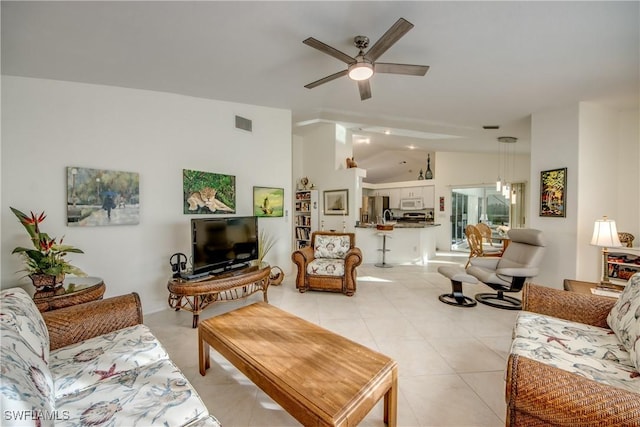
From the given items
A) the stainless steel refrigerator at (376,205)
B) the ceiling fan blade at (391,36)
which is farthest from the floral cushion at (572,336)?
the stainless steel refrigerator at (376,205)

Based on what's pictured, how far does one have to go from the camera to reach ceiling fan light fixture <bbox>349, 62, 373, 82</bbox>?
2.10m

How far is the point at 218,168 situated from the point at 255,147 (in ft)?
2.31

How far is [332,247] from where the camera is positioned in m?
4.09

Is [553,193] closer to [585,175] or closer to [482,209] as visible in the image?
[585,175]

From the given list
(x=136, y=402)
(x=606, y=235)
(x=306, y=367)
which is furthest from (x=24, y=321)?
(x=606, y=235)

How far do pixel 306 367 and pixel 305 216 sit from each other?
5.19 m

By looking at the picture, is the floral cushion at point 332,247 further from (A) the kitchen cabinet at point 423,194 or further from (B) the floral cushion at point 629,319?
(A) the kitchen cabinet at point 423,194

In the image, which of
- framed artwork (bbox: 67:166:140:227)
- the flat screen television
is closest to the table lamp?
the flat screen television

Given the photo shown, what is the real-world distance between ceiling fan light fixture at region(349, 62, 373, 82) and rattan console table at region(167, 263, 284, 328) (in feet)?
7.82

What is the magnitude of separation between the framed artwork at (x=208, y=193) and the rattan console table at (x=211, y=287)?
1.03 meters

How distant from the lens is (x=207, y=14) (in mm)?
1925

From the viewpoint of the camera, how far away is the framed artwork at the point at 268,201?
406cm

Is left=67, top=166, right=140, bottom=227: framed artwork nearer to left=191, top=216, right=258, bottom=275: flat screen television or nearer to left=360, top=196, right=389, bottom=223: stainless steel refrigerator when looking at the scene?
left=191, top=216, right=258, bottom=275: flat screen television

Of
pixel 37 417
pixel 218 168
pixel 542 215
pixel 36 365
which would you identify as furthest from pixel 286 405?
pixel 542 215
